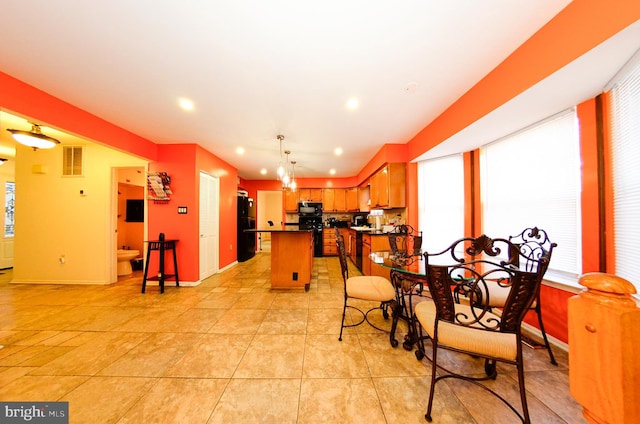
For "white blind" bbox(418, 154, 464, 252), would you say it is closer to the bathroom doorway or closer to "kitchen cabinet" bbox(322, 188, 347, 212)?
"kitchen cabinet" bbox(322, 188, 347, 212)

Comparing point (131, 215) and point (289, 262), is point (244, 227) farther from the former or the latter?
point (289, 262)

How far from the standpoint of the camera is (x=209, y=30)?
155cm

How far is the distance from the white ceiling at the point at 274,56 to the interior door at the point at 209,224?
158 cm

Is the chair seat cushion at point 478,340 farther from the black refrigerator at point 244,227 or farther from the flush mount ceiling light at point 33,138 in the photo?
the black refrigerator at point 244,227

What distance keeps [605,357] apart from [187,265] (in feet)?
15.1

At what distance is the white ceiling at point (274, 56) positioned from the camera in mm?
1405

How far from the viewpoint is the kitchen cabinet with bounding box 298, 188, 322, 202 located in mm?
6792

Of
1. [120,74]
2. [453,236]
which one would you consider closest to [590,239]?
[453,236]

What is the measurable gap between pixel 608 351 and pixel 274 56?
2.40m

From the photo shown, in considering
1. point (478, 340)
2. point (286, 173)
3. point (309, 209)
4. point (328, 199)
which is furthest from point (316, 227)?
point (478, 340)

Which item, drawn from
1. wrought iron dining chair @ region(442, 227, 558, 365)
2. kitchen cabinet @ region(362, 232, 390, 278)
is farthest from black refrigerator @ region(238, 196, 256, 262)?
wrought iron dining chair @ region(442, 227, 558, 365)

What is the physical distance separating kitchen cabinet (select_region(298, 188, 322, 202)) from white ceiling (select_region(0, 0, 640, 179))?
391 cm

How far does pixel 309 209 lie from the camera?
661 cm

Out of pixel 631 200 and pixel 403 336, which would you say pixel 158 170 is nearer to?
pixel 403 336
